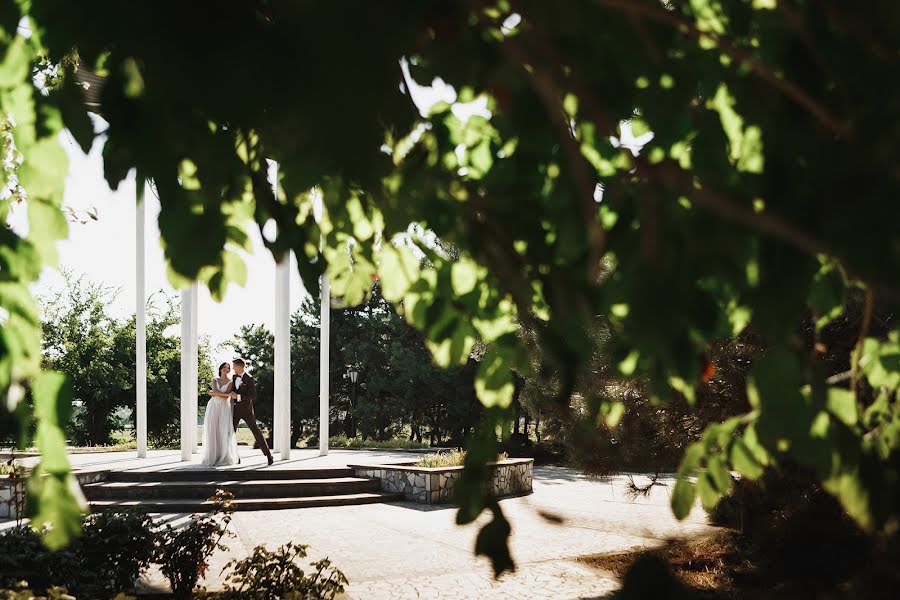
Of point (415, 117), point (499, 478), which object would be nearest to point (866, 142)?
point (415, 117)

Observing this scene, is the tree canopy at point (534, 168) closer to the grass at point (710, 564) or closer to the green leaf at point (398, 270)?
the green leaf at point (398, 270)

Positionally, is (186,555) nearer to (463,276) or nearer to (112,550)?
(112,550)

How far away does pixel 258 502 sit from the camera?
10.0m

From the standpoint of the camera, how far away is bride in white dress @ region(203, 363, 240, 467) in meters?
11.5

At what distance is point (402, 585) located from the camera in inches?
236

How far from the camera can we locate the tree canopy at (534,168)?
735 mm

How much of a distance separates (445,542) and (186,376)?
655cm

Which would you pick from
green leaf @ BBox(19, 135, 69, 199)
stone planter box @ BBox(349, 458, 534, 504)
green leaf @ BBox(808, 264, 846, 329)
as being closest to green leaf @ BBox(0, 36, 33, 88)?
green leaf @ BBox(19, 135, 69, 199)

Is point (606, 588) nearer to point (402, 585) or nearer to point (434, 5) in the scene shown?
point (402, 585)

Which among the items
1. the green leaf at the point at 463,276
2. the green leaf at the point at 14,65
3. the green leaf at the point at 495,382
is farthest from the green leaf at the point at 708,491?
the green leaf at the point at 14,65

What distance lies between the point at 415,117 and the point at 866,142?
0.95 m

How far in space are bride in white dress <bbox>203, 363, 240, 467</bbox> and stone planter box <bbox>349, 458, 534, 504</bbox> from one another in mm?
1972

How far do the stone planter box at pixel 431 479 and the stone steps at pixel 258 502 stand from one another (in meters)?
0.28

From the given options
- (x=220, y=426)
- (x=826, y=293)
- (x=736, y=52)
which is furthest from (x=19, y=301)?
(x=220, y=426)
